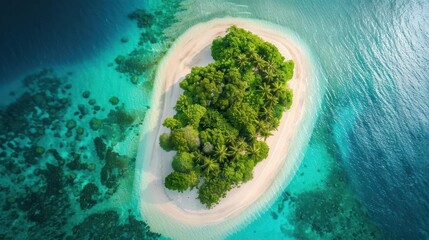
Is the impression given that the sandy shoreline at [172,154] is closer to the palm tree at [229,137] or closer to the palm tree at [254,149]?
the palm tree at [254,149]

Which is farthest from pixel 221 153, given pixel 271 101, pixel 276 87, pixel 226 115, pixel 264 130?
pixel 276 87

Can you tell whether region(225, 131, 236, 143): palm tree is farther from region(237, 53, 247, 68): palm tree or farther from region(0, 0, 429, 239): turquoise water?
region(0, 0, 429, 239): turquoise water

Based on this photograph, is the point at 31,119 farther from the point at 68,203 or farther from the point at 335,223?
the point at 335,223

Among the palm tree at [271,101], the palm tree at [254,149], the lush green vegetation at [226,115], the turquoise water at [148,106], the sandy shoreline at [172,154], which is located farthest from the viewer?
the palm tree at [271,101]

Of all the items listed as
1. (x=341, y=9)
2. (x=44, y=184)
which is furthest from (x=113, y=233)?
(x=341, y=9)

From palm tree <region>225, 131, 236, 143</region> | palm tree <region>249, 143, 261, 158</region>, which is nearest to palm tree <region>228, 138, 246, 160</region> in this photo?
palm tree <region>225, 131, 236, 143</region>

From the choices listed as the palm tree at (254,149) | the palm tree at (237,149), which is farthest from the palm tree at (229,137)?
the palm tree at (254,149)
